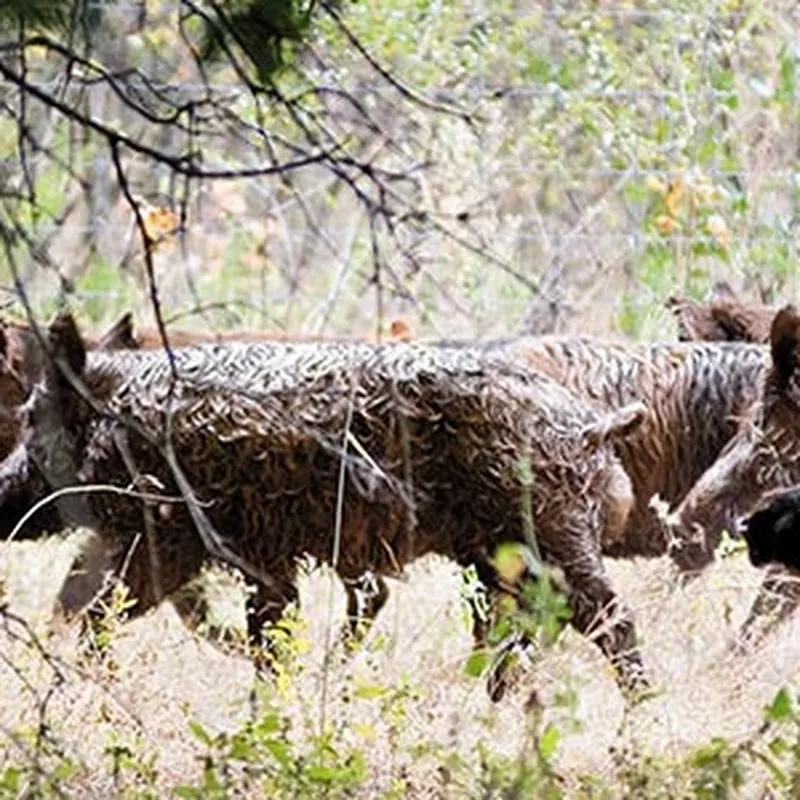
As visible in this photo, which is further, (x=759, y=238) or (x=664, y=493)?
(x=759, y=238)

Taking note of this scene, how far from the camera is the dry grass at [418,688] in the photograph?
6305mm

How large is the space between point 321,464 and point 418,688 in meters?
1.15

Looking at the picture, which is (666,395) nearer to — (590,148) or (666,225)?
(666,225)

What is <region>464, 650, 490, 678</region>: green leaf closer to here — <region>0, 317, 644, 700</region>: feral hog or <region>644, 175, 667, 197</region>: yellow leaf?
<region>0, 317, 644, 700</region>: feral hog

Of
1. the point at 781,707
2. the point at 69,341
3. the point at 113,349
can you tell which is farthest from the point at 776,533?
the point at 113,349

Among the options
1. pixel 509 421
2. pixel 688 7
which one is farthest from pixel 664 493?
pixel 688 7

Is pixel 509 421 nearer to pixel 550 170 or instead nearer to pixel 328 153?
→ pixel 328 153

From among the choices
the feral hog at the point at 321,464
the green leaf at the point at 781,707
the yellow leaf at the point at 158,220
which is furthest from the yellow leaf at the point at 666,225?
the green leaf at the point at 781,707

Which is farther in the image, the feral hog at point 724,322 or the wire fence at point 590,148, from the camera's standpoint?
the wire fence at point 590,148

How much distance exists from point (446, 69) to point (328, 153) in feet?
27.6

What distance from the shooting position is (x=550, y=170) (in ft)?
45.0

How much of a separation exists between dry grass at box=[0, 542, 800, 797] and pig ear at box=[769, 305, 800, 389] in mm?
584

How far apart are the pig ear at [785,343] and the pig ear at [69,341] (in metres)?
1.97

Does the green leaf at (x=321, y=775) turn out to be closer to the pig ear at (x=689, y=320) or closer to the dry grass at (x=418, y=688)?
the dry grass at (x=418, y=688)
